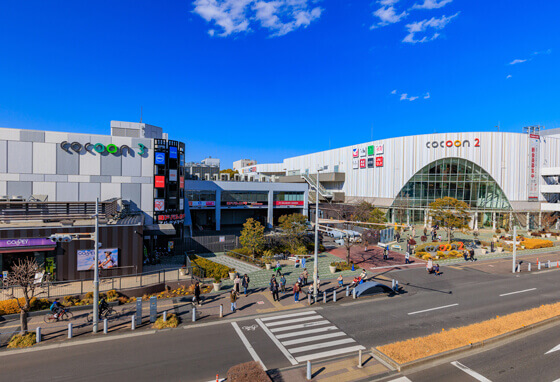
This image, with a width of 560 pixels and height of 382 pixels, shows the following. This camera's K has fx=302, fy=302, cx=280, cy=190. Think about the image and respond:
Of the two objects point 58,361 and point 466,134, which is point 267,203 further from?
point 58,361

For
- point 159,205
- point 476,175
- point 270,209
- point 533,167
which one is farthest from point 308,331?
point 533,167

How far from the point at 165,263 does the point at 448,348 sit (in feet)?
90.7

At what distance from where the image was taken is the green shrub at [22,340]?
48.9 ft

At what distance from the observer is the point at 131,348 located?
595 inches

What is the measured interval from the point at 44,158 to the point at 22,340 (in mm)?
24579

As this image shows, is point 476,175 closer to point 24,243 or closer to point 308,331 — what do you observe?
point 308,331

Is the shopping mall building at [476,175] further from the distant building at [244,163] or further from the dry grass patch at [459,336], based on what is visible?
the distant building at [244,163]

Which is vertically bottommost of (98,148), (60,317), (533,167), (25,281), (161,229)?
(60,317)

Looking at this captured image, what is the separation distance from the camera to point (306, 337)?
54.1 feet

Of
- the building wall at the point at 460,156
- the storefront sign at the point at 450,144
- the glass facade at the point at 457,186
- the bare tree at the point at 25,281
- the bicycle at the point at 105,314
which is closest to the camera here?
the bare tree at the point at 25,281

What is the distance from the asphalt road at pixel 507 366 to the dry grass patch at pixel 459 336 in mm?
675

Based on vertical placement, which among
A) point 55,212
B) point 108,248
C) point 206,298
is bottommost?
point 206,298

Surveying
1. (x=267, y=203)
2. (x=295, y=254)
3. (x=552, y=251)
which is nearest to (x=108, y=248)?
(x=295, y=254)

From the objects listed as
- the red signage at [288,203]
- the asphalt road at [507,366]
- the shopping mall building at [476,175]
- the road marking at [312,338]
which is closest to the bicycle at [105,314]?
the road marking at [312,338]
